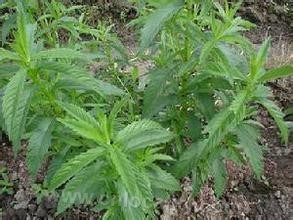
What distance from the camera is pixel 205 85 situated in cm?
235

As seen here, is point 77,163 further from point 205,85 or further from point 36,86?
point 205,85

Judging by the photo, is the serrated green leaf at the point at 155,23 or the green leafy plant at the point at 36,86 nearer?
the green leafy plant at the point at 36,86

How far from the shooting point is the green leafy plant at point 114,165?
1.74 m

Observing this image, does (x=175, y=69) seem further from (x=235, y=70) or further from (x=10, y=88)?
(x=10, y=88)

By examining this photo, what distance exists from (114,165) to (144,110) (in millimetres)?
609

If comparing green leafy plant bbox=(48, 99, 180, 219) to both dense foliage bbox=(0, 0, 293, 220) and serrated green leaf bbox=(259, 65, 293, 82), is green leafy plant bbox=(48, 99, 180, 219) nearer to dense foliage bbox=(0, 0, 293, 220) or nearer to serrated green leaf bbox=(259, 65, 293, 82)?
dense foliage bbox=(0, 0, 293, 220)

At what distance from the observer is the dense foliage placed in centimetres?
183

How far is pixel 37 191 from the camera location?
114 inches

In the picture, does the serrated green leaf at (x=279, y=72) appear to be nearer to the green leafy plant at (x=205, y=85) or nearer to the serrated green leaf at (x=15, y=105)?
the green leafy plant at (x=205, y=85)

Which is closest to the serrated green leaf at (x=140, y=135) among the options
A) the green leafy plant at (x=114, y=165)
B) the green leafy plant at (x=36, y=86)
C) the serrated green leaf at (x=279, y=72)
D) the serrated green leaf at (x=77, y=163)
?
the green leafy plant at (x=114, y=165)

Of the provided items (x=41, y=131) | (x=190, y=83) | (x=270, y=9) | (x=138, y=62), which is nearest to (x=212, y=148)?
(x=190, y=83)

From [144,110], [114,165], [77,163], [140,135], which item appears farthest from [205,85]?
[77,163]

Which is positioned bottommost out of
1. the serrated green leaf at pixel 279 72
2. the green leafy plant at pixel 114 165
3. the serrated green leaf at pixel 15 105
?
the green leafy plant at pixel 114 165

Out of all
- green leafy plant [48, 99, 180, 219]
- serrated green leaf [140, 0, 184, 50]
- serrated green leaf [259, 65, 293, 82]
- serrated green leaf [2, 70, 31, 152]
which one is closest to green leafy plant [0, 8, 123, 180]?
serrated green leaf [2, 70, 31, 152]
